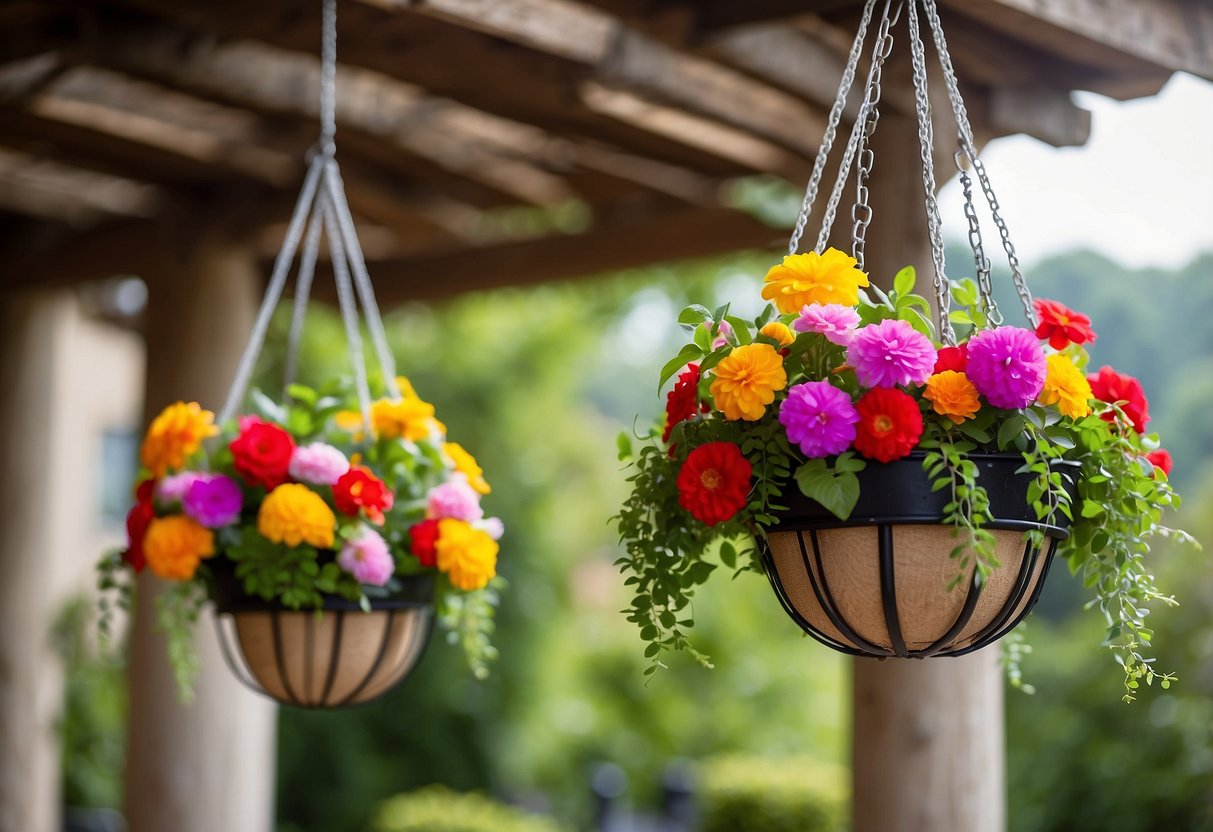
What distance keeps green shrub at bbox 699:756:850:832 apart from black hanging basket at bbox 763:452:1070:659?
3226 millimetres

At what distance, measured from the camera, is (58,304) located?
13.6ft

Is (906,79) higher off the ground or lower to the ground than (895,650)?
higher

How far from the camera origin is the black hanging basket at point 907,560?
4.24ft

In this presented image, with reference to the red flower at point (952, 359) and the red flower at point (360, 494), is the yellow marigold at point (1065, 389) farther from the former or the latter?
the red flower at point (360, 494)

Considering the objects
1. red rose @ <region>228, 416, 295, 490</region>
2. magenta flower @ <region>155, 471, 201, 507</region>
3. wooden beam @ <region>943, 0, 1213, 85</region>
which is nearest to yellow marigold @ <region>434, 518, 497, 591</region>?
red rose @ <region>228, 416, 295, 490</region>

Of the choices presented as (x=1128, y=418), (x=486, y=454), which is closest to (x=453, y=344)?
(x=486, y=454)

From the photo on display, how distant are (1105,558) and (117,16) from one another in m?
2.07

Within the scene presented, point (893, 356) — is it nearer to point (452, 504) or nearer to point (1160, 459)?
point (1160, 459)

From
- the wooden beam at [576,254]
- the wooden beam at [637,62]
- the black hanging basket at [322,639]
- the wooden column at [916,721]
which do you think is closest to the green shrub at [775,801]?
the wooden beam at [576,254]

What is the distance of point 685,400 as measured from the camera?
4.67 feet

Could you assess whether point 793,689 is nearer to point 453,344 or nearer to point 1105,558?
point 453,344

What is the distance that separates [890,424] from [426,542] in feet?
2.78

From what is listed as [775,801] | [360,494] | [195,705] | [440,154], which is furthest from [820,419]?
[775,801]

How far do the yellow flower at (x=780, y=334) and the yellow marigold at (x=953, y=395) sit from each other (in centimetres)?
15
